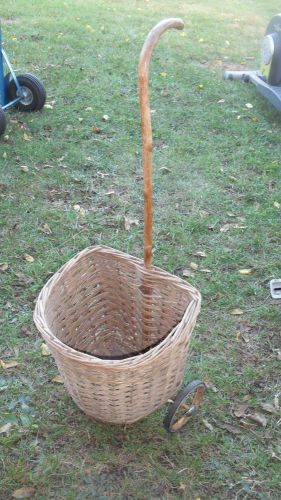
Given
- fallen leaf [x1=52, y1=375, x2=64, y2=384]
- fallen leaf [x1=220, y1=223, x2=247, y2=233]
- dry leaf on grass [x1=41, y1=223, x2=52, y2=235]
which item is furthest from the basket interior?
fallen leaf [x1=220, y1=223, x2=247, y2=233]

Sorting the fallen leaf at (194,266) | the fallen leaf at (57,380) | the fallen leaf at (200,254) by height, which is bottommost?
the fallen leaf at (57,380)

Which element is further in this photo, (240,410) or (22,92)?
(22,92)

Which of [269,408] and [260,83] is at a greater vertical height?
[260,83]

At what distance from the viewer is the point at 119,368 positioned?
1636mm

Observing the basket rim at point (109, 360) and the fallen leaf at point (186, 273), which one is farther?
the fallen leaf at point (186, 273)

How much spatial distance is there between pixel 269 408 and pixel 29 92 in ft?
9.51

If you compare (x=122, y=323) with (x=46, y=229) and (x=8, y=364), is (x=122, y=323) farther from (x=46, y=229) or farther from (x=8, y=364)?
(x=46, y=229)

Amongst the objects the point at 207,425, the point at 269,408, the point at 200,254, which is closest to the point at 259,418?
the point at 269,408

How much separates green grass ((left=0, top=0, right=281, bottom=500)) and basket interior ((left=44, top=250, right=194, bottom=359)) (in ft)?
0.80

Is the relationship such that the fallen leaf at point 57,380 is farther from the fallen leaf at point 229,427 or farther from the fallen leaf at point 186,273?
the fallen leaf at point 186,273

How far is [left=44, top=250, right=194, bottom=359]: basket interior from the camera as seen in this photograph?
6.55 ft

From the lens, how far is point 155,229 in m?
3.08

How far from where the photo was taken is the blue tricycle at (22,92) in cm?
394

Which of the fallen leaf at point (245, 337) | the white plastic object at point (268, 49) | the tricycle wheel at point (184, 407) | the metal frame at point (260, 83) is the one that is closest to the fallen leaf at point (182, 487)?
the tricycle wheel at point (184, 407)
